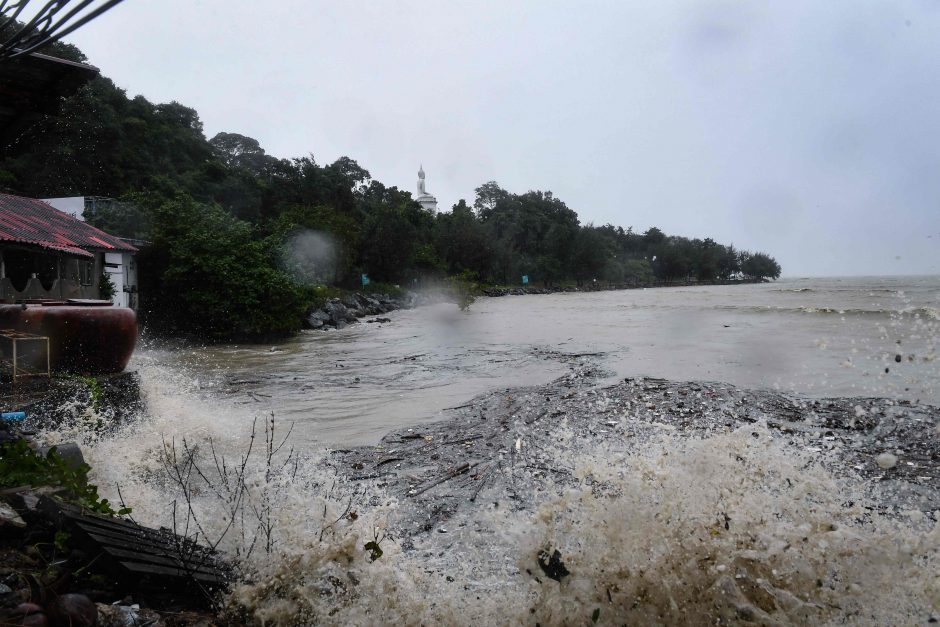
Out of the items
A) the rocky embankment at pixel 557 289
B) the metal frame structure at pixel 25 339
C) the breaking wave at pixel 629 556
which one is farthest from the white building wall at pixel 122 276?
the rocky embankment at pixel 557 289

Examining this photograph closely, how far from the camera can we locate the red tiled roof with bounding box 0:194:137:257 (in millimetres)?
14727

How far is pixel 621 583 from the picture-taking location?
2932 millimetres

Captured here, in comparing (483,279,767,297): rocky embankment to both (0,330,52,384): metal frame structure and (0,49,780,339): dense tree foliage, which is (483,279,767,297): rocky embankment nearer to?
(0,49,780,339): dense tree foliage

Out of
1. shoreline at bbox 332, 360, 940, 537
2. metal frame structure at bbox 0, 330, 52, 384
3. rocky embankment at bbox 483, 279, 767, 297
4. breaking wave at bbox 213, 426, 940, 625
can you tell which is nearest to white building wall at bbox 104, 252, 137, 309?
metal frame structure at bbox 0, 330, 52, 384

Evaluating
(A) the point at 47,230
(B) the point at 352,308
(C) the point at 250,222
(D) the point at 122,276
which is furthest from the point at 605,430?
(B) the point at 352,308

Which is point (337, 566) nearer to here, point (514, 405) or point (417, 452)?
point (417, 452)

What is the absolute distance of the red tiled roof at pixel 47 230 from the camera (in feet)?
48.3

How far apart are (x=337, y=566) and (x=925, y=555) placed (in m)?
3.06

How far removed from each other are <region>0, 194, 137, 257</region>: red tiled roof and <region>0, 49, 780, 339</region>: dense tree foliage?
5.53 ft

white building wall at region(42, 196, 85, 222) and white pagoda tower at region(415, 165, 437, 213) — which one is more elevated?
white pagoda tower at region(415, 165, 437, 213)

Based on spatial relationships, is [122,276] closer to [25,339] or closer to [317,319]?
[317,319]

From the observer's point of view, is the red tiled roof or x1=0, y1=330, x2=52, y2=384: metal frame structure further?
the red tiled roof

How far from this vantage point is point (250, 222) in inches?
1078

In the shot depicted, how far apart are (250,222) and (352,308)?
665 cm
